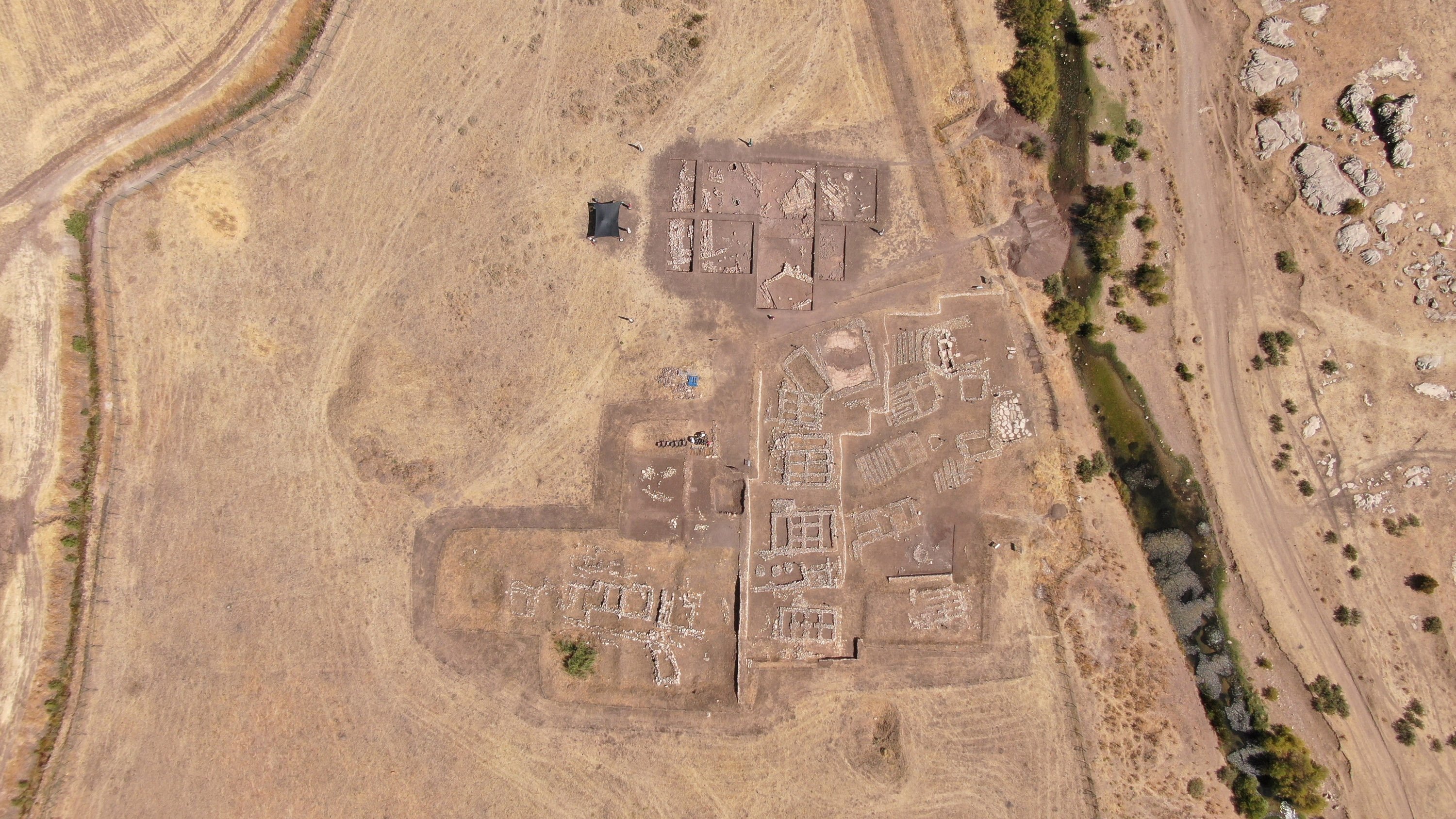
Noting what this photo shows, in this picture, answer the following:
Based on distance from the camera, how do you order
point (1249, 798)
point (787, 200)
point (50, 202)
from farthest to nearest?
point (787, 200)
point (50, 202)
point (1249, 798)

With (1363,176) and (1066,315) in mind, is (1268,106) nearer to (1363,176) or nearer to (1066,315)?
(1363,176)

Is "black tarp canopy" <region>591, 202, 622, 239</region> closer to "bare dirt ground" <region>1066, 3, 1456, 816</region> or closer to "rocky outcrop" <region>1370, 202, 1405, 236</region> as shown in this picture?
"bare dirt ground" <region>1066, 3, 1456, 816</region>

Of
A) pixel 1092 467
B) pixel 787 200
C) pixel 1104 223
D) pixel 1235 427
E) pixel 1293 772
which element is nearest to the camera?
pixel 1293 772

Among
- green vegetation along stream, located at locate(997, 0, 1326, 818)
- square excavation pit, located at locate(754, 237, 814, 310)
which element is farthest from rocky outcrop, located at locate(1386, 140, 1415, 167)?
square excavation pit, located at locate(754, 237, 814, 310)

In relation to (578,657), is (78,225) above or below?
above

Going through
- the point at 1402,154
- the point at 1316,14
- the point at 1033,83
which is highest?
the point at 1316,14

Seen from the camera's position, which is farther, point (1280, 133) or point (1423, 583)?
point (1280, 133)

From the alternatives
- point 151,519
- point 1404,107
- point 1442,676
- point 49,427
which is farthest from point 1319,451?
point 49,427

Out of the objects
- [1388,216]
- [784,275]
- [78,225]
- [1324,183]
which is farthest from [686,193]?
[1388,216]
